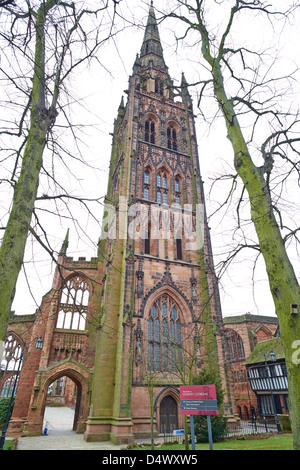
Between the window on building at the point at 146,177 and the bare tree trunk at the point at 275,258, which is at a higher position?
the window on building at the point at 146,177

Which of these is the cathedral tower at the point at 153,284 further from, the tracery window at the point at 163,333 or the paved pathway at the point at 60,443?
the paved pathway at the point at 60,443

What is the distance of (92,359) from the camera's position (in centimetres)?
2006

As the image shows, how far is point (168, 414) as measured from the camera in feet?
50.5

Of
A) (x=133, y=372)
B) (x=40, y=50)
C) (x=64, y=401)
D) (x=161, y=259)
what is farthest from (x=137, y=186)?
(x=64, y=401)

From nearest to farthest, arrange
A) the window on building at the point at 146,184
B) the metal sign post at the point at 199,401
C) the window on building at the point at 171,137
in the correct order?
the metal sign post at the point at 199,401 < the window on building at the point at 146,184 < the window on building at the point at 171,137

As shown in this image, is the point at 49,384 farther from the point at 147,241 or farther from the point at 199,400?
the point at 199,400

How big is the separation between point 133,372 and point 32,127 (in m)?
13.8

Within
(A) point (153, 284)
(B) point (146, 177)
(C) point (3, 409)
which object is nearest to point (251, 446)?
(A) point (153, 284)

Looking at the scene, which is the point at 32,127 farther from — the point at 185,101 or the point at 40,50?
the point at 185,101

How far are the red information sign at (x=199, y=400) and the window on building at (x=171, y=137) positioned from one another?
21847mm

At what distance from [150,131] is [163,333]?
1761 centimetres

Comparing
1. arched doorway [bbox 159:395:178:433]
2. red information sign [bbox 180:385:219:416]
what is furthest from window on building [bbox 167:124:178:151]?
red information sign [bbox 180:385:219:416]

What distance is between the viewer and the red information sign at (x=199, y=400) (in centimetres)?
760

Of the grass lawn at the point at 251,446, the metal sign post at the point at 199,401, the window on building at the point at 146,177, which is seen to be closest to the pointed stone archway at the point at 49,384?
the grass lawn at the point at 251,446
